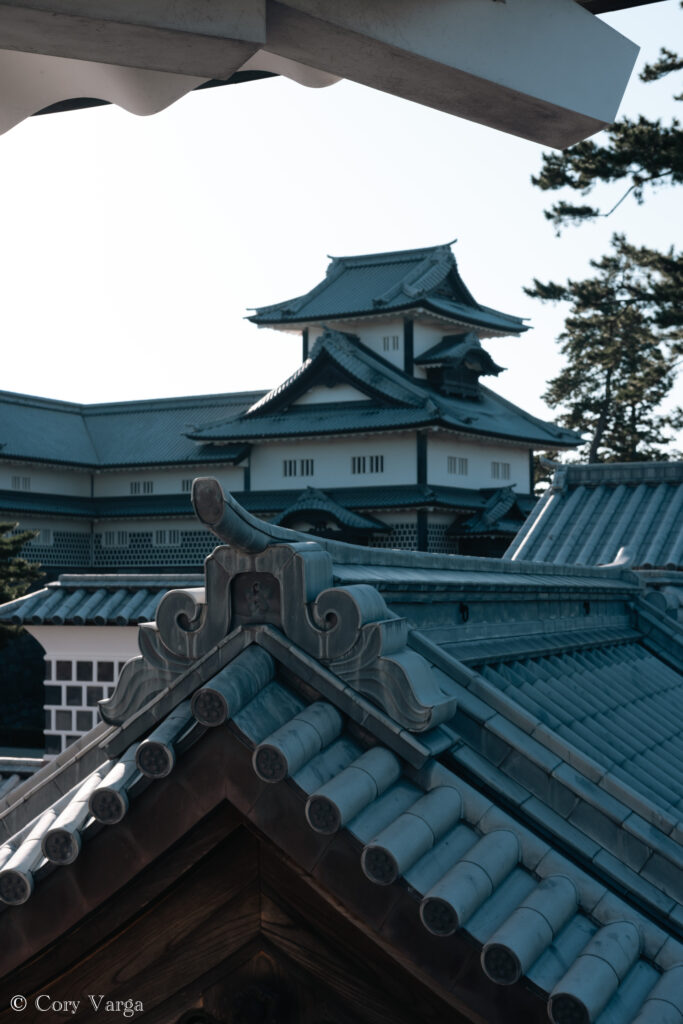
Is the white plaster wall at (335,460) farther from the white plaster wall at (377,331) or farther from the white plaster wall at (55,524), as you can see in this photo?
the white plaster wall at (55,524)

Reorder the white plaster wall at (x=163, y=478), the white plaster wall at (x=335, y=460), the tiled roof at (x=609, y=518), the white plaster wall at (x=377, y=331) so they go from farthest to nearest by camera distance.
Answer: the white plaster wall at (x=163, y=478) → the white plaster wall at (x=377, y=331) → the white plaster wall at (x=335, y=460) → the tiled roof at (x=609, y=518)

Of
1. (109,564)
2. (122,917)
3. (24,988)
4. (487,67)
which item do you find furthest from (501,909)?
(109,564)

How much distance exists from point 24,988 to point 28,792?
54 centimetres

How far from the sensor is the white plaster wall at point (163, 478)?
3625cm

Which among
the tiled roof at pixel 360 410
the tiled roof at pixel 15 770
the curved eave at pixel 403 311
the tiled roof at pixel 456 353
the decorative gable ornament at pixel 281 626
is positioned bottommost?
the tiled roof at pixel 15 770

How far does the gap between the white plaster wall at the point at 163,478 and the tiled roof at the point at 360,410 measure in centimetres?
151

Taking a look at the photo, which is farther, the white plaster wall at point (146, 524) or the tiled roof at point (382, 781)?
the white plaster wall at point (146, 524)

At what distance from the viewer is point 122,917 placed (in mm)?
2881

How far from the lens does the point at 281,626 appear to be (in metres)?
2.91

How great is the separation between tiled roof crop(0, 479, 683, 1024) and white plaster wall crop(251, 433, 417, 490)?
30.2 metres

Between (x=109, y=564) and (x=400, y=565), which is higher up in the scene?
(x=400, y=565)

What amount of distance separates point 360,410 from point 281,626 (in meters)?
31.5

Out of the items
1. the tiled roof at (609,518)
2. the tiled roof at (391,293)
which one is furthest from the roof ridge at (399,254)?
the tiled roof at (609,518)

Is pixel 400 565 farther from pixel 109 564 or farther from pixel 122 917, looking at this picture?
pixel 109 564
